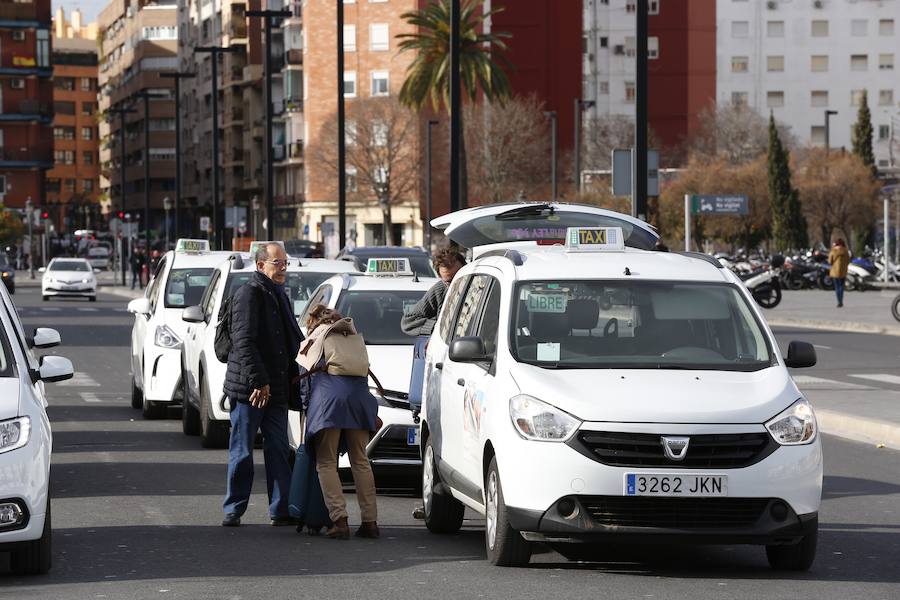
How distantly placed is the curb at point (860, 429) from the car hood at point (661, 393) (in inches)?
300

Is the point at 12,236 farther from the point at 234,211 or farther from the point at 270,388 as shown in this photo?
the point at 270,388

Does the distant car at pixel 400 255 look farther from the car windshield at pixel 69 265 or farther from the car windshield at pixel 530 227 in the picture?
the car windshield at pixel 69 265

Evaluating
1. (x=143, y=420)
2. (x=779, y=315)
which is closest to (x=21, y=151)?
(x=779, y=315)

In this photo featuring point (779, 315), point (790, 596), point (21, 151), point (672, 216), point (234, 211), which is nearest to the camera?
point (790, 596)

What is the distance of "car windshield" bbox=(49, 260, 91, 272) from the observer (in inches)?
2495

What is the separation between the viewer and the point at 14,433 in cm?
898

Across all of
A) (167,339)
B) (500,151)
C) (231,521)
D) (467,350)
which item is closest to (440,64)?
(500,151)

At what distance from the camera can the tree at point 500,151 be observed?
89.1 metres

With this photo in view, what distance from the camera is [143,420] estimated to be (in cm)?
1942

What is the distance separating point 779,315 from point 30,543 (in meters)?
34.5

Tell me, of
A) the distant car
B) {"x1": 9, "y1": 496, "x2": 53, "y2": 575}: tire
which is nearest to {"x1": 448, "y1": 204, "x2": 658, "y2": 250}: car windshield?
{"x1": 9, "y1": 496, "x2": 53, "y2": 575}: tire

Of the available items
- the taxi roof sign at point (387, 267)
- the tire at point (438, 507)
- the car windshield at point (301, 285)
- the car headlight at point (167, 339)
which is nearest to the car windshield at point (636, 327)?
the tire at point (438, 507)

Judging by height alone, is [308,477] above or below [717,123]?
below

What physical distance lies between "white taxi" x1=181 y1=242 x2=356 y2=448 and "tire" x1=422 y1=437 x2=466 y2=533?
509 centimetres
